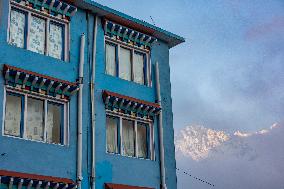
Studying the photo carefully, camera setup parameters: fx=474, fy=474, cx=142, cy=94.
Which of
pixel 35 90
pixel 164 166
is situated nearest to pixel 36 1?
pixel 35 90

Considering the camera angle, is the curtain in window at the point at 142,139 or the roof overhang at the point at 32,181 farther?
the curtain in window at the point at 142,139

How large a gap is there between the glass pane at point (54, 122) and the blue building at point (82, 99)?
1.7 inches

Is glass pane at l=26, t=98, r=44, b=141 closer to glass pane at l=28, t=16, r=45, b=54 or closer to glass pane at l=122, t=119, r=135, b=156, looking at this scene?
glass pane at l=28, t=16, r=45, b=54

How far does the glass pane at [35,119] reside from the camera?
19422 mm

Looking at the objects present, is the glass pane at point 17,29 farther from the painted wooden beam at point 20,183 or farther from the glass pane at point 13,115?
the painted wooden beam at point 20,183

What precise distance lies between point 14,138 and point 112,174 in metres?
4.80

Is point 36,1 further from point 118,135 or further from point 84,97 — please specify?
point 118,135

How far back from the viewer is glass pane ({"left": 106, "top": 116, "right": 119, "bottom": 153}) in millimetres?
21859

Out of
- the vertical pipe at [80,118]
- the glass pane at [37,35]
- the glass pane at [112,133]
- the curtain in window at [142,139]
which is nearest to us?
the vertical pipe at [80,118]

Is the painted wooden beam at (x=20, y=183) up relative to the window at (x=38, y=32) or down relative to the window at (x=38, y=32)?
down

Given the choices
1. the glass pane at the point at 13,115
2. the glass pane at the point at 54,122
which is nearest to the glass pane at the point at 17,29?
the glass pane at the point at 13,115

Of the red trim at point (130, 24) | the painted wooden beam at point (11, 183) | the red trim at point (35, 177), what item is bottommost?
the painted wooden beam at point (11, 183)

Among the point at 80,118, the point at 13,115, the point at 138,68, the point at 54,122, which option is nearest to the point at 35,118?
the point at 54,122

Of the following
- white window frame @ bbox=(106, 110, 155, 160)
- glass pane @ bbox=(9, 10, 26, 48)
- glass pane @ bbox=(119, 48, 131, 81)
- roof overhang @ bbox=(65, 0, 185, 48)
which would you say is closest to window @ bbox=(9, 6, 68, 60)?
glass pane @ bbox=(9, 10, 26, 48)
